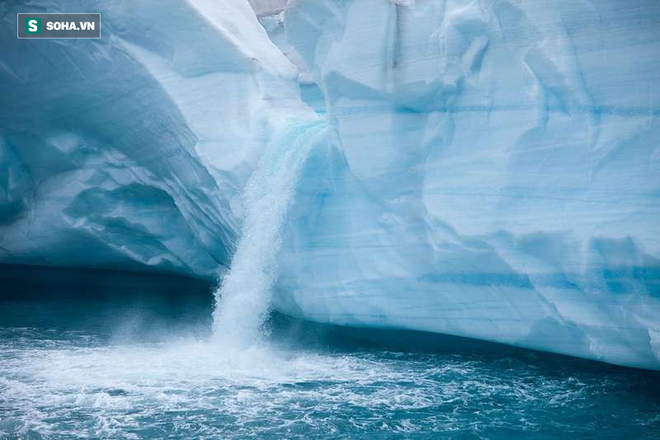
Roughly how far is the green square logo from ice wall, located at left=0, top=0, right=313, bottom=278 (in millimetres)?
144

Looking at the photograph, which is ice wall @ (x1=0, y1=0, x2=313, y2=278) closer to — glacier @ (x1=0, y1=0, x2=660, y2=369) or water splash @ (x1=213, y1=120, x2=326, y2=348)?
glacier @ (x1=0, y1=0, x2=660, y2=369)

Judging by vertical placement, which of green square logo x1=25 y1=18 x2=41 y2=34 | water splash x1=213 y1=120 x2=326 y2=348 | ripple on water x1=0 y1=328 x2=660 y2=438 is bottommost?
ripple on water x1=0 y1=328 x2=660 y2=438

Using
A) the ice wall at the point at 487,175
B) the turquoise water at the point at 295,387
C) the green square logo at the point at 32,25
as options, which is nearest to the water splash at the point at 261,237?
the ice wall at the point at 487,175

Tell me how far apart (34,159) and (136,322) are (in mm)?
3238

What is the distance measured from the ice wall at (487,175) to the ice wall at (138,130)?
1035mm

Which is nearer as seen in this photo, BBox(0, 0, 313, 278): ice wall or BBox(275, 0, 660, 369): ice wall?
BBox(275, 0, 660, 369): ice wall

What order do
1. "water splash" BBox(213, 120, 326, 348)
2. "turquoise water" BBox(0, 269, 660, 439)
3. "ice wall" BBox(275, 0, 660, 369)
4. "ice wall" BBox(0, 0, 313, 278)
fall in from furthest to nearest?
"ice wall" BBox(0, 0, 313, 278) → "water splash" BBox(213, 120, 326, 348) → "ice wall" BBox(275, 0, 660, 369) → "turquoise water" BBox(0, 269, 660, 439)

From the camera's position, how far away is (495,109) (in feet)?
21.0

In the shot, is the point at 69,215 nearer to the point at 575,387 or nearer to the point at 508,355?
the point at 508,355

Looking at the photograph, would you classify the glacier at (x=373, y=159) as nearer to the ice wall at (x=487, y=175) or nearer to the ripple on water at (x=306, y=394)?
the ice wall at (x=487, y=175)

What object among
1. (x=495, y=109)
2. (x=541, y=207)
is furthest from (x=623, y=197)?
(x=495, y=109)

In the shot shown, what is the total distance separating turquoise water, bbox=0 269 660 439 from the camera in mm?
5203

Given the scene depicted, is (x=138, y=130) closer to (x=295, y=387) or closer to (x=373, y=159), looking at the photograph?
(x=373, y=159)

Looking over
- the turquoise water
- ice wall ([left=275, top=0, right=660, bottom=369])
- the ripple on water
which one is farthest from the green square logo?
the ripple on water
